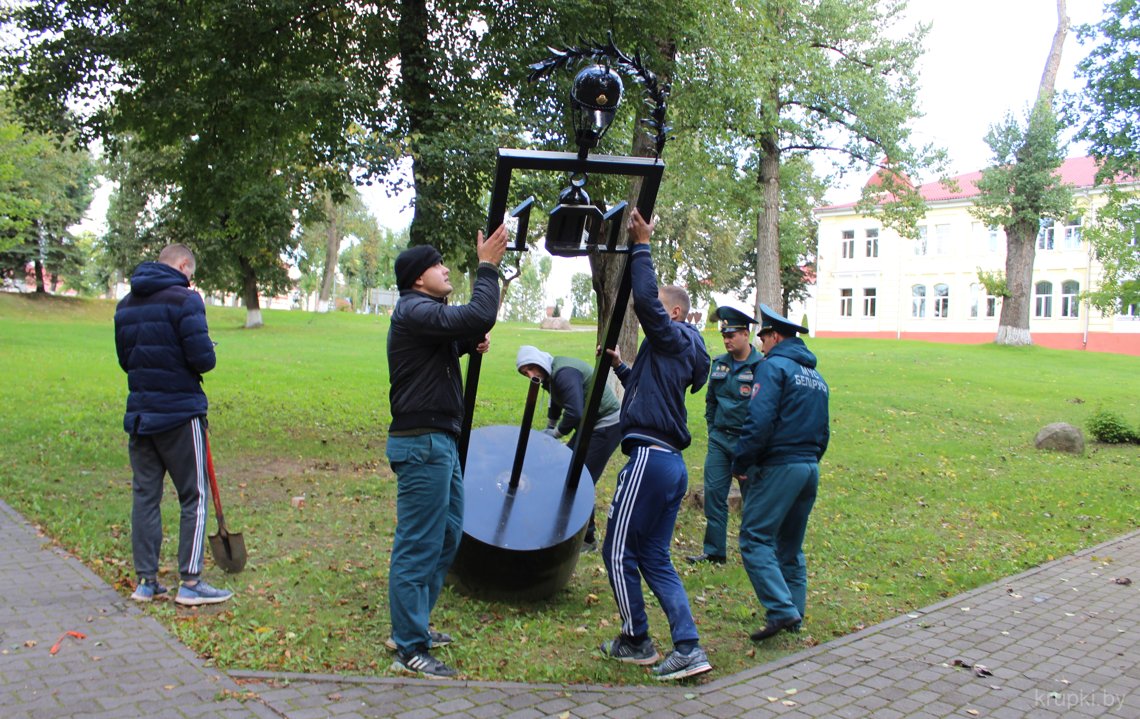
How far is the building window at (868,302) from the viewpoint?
55781mm

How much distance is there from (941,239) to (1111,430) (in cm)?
4105

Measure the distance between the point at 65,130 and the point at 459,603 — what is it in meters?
9.13

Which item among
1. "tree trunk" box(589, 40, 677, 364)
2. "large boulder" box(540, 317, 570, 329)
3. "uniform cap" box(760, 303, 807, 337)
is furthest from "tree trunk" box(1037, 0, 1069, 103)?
"uniform cap" box(760, 303, 807, 337)

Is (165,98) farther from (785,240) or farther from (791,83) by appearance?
(785,240)

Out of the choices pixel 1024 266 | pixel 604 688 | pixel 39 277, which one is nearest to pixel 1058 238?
pixel 1024 266

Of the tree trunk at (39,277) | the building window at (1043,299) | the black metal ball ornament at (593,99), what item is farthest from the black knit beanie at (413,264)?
the building window at (1043,299)

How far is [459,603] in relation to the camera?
545cm

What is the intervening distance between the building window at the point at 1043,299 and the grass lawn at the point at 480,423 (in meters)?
31.9

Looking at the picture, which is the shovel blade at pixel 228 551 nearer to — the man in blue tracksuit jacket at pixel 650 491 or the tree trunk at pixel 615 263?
the man in blue tracksuit jacket at pixel 650 491

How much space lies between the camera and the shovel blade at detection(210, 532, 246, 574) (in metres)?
5.70

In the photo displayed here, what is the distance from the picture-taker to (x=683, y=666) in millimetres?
4406

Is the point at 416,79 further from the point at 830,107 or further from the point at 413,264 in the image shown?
the point at 830,107

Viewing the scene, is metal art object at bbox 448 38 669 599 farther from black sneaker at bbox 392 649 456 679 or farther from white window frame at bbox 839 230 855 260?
white window frame at bbox 839 230 855 260

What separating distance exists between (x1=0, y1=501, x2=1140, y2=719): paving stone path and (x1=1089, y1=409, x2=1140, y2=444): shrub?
10.9m
